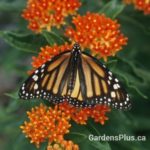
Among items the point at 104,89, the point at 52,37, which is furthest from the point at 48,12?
the point at 104,89

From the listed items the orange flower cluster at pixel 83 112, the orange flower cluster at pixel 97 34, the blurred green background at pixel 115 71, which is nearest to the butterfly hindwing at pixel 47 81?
the orange flower cluster at pixel 83 112

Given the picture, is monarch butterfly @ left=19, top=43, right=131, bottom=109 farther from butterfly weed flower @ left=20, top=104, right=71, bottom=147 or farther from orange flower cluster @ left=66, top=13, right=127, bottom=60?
orange flower cluster @ left=66, top=13, right=127, bottom=60

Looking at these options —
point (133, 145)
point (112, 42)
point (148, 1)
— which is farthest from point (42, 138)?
point (148, 1)

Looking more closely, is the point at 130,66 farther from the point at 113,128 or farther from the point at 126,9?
the point at 126,9

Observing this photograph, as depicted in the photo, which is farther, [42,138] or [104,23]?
→ [104,23]

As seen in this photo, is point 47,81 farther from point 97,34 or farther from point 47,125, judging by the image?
point 97,34

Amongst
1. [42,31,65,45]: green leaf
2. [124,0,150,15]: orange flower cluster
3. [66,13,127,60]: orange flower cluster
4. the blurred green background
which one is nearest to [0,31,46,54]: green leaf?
the blurred green background
